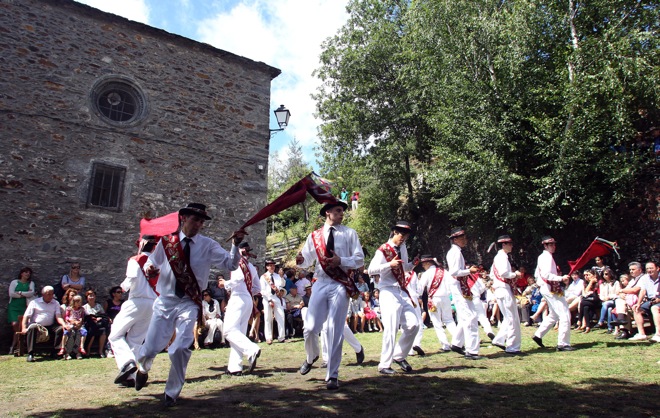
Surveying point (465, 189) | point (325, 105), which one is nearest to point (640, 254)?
point (465, 189)

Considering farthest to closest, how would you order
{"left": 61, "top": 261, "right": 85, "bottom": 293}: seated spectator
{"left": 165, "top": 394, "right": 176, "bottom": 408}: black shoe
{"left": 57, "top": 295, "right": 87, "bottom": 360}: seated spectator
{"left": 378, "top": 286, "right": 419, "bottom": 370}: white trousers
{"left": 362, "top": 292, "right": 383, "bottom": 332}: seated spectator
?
{"left": 362, "top": 292, "right": 383, "bottom": 332}: seated spectator
{"left": 61, "top": 261, "right": 85, "bottom": 293}: seated spectator
{"left": 57, "top": 295, "right": 87, "bottom": 360}: seated spectator
{"left": 378, "top": 286, "right": 419, "bottom": 370}: white trousers
{"left": 165, "top": 394, "right": 176, "bottom": 408}: black shoe

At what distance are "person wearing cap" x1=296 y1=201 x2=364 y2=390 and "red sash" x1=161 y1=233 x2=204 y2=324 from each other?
1310 millimetres

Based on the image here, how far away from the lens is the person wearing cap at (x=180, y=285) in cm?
465

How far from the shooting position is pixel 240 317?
22.4ft

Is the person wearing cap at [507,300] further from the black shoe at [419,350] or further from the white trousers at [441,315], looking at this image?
the black shoe at [419,350]

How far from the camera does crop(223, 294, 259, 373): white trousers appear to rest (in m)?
6.36

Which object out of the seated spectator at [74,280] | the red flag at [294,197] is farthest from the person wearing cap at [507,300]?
the seated spectator at [74,280]

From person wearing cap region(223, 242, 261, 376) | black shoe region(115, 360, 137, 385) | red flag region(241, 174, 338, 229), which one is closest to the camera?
red flag region(241, 174, 338, 229)

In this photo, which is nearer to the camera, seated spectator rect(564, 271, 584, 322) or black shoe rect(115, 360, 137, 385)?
black shoe rect(115, 360, 137, 385)

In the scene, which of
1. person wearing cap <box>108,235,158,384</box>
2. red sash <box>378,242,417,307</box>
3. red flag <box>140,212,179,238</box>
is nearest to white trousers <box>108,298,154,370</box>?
person wearing cap <box>108,235,158,384</box>

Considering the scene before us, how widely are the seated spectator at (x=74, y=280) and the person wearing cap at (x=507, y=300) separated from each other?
Answer: 929cm

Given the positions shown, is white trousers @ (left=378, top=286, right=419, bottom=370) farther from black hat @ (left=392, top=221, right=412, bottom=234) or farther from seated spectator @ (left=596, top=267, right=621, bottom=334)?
seated spectator @ (left=596, top=267, right=621, bottom=334)

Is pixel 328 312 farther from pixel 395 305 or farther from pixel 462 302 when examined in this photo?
pixel 462 302

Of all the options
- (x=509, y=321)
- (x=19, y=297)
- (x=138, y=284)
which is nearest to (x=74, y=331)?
(x=19, y=297)
